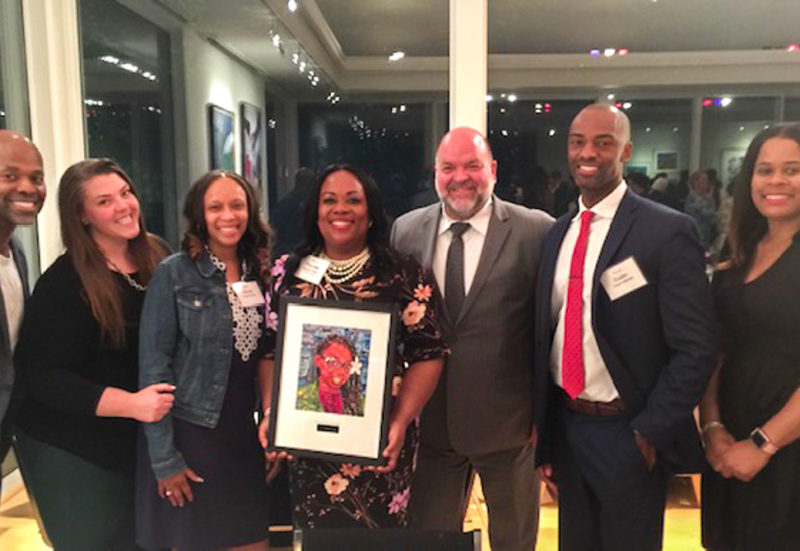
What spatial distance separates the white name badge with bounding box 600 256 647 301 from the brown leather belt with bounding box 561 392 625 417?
297mm

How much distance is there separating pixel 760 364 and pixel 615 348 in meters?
0.37

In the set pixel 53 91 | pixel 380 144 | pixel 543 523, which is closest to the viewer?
pixel 543 523

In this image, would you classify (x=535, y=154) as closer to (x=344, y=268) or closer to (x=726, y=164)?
(x=726, y=164)

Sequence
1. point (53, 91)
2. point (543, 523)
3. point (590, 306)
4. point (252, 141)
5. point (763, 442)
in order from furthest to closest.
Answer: point (252, 141) → point (53, 91) → point (543, 523) → point (590, 306) → point (763, 442)

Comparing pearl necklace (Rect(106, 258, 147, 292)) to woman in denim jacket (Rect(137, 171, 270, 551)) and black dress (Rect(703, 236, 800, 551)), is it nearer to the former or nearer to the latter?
woman in denim jacket (Rect(137, 171, 270, 551))

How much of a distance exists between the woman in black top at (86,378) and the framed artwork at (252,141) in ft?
5.57

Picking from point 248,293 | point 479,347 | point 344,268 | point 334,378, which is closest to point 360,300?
point 344,268

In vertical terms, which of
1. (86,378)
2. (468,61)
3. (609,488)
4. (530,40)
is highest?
(530,40)

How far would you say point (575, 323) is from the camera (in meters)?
1.78

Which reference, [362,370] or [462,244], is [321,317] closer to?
[362,370]

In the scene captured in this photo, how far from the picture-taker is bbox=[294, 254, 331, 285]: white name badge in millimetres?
1760

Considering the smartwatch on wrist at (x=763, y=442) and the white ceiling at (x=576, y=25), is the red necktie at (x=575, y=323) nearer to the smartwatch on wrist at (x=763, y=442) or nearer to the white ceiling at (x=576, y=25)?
the smartwatch on wrist at (x=763, y=442)

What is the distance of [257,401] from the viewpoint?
1.88m

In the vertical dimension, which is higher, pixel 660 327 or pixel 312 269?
pixel 312 269
